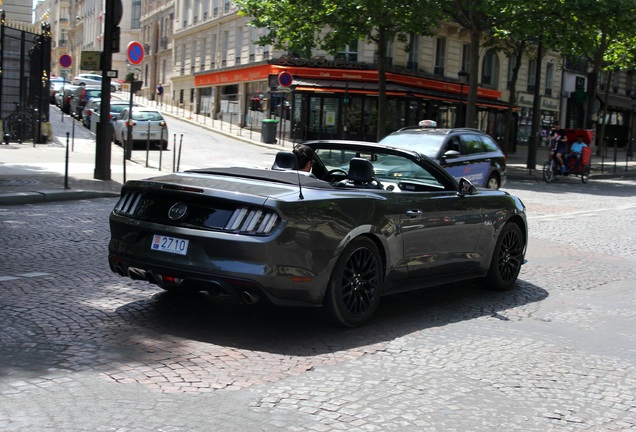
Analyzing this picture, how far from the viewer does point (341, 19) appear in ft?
105

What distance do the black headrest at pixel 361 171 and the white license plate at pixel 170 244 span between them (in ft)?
5.00

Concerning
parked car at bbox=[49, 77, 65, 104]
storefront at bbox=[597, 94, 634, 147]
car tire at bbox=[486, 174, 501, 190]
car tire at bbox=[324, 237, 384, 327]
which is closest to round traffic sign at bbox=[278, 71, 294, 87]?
car tire at bbox=[486, 174, 501, 190]

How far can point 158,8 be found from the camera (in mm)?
74062

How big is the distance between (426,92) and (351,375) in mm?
40876

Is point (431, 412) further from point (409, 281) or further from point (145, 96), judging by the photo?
point (145, 96)

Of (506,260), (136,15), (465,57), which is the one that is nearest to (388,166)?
(506,260)

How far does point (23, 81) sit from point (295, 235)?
22895 millimetres

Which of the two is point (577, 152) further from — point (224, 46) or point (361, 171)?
point (224, 46)

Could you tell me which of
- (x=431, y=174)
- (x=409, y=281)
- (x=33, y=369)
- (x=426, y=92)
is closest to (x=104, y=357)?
(x=33, y=369)

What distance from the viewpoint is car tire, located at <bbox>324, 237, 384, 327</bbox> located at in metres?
6.03

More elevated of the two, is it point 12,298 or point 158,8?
point 158,8

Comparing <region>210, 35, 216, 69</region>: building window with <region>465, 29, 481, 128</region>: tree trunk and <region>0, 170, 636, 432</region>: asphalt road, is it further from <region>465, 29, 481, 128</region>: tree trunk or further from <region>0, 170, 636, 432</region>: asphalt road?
<region>0, 170, 636, 432</region>: asphalt road

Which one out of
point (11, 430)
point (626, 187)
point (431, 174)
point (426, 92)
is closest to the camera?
point (11, 430)

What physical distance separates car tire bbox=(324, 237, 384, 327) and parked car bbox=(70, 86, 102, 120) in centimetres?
3506
